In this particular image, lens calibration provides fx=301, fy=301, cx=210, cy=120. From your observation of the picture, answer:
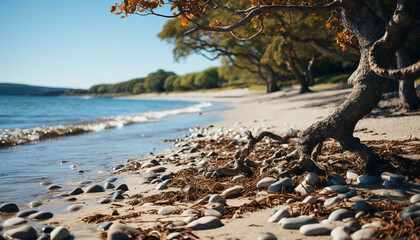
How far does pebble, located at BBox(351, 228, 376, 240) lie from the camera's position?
2.59 metres

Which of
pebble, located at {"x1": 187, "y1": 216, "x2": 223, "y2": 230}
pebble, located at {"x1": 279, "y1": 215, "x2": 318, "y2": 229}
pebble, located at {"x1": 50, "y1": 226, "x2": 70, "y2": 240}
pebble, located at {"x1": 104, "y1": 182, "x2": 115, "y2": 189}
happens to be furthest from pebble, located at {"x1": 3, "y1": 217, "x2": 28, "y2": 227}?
pebble, located at {"x1": 279, "y1": 215, "x2": 318, "y2": 229}

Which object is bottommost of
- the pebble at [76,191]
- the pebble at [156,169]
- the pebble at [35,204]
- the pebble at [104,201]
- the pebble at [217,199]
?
the pebble at [156,169]

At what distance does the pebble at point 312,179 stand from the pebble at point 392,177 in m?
0.88

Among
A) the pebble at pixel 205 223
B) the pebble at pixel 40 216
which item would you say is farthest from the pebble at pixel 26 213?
the pebble at pixel 205 223

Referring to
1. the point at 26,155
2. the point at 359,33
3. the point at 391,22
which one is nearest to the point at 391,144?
the point at 359,33

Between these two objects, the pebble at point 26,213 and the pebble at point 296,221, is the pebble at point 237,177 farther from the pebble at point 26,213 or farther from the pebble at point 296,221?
the pebble at point 26,213

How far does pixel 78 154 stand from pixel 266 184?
21.9 feet

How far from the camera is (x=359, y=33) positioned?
4.47 meters

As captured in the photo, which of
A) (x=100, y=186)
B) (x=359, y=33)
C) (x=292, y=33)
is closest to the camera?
(x=359, y=33)

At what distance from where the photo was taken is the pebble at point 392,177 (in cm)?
388

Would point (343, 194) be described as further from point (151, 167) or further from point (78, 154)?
point (78, 154)

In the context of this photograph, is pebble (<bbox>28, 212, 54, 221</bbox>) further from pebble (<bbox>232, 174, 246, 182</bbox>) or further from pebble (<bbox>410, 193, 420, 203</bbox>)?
pebble (<bbox>410, 193, 420, 203</bbox>)

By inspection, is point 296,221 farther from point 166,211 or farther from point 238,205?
point 166,211

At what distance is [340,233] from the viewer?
8.67ft
